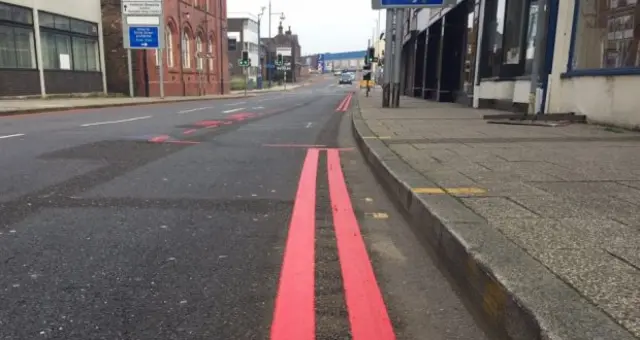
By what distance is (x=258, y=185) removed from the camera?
5324 millimetres

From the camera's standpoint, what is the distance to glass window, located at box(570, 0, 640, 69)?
29.2 feet

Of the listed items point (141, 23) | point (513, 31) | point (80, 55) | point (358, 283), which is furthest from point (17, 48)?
point (358, 283)

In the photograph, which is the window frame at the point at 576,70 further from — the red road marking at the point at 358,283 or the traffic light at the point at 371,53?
the traffic light at the point at 371,53

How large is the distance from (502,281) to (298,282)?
1.12 meters

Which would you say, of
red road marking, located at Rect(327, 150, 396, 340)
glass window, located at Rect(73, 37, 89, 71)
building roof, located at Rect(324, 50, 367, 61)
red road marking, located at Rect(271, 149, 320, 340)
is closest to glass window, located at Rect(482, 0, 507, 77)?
red road marking, located at Rect(327, 150, 396, 340)

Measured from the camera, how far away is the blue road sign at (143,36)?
2905 centimetres

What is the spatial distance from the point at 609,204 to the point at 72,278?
357 cm

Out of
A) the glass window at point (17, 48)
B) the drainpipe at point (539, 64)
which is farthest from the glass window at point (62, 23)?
the drainpipe at point (539, 64)

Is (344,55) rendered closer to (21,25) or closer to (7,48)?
(21,25)

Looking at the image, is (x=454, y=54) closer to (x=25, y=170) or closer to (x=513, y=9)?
(x=513, y=9)

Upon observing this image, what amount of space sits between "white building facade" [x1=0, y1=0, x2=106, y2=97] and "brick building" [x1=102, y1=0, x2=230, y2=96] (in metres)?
0.93

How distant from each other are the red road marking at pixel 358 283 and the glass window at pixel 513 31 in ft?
36.7

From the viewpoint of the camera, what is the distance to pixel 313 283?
111 inches

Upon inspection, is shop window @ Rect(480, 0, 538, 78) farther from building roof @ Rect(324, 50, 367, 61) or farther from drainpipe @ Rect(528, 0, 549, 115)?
building roof @ Rect(324, 50, 367, 61)
